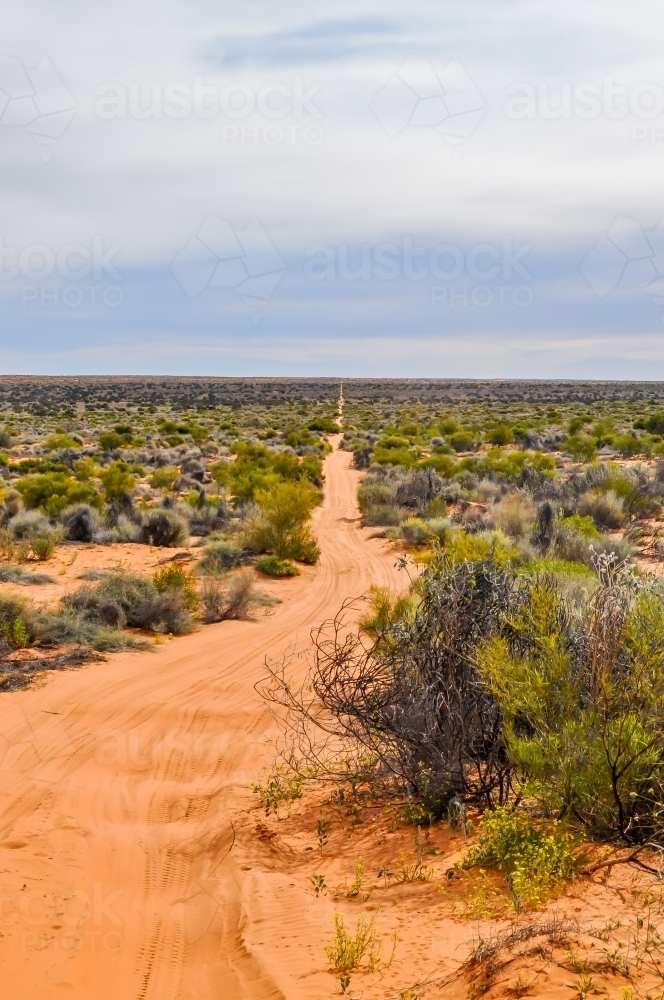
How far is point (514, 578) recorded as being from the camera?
7.13m

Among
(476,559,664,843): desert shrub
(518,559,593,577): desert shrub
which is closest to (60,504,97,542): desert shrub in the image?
(518,559,593,577): desert shrub

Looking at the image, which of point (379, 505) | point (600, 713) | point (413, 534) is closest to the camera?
point (600, 713)

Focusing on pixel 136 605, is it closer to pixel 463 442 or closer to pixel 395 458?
pixel 395 458

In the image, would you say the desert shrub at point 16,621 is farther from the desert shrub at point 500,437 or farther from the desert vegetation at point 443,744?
the desert shrub at point 500,437

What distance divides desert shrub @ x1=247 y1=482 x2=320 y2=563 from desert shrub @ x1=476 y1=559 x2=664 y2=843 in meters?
11.9

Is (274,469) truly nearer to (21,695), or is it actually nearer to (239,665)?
(239,665)

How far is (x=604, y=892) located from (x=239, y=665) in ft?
23.0

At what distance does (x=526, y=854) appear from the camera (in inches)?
183

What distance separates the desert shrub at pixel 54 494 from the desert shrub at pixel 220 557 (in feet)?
18.3

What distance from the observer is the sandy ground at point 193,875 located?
14.1 feet

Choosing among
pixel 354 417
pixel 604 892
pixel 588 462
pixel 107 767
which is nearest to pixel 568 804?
pixel 604 892

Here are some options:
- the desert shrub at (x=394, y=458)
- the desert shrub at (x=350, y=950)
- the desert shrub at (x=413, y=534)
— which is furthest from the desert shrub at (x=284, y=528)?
the desert shrub at (x=350, y=950)

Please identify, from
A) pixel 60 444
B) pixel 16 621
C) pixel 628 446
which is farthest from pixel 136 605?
pixel 60 444

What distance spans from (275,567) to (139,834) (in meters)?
9.86
